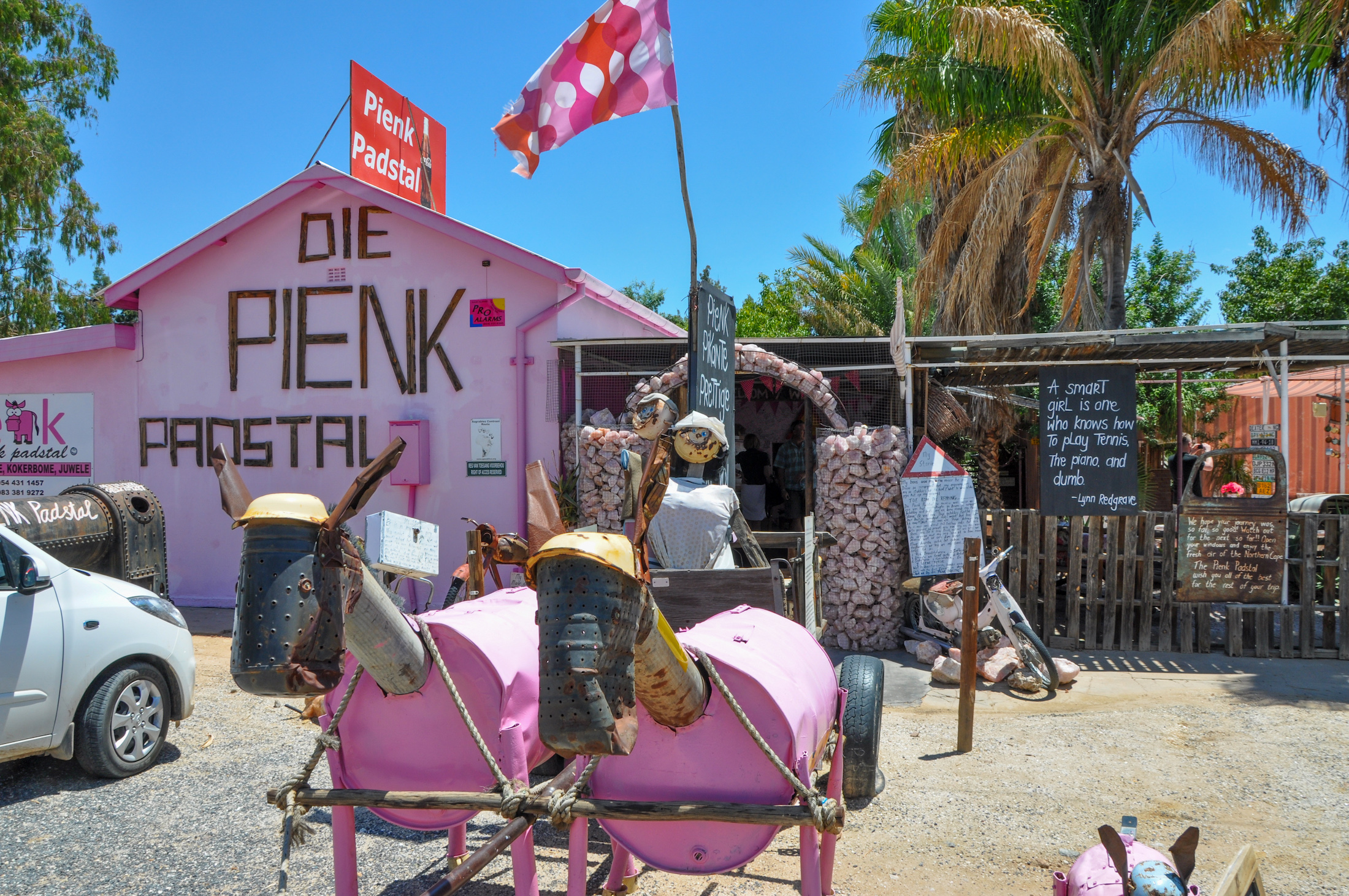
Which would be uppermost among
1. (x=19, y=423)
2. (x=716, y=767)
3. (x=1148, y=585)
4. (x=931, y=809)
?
(x=19, y=423)

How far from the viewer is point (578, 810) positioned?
2.57m

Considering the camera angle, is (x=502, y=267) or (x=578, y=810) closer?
(x=578, y=810)

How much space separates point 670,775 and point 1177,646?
7.83m

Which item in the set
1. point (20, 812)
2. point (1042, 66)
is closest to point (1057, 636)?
point (1042, 66)

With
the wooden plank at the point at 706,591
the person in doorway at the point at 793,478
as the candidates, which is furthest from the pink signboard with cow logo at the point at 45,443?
the wooden plank at the point at 706,591

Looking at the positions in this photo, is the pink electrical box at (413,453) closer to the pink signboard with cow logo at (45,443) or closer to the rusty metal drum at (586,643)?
the pink signboard with cow logo at (45,443)

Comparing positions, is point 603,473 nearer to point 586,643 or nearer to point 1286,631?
point 1286,631

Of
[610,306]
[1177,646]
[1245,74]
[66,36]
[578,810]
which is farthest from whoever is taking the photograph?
[66,36]

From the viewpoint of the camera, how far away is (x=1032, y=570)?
8758mm

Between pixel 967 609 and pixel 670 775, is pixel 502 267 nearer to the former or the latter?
pixel 967 609

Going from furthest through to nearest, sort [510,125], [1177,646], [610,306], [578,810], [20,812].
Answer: [610,306]
[1177,646]
[510,125]
[20,812]
[578,810]

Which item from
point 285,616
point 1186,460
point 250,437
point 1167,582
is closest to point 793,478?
point 1167,582

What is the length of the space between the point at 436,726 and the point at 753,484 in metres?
9.06

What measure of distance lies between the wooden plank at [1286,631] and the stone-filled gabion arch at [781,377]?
4494mm
